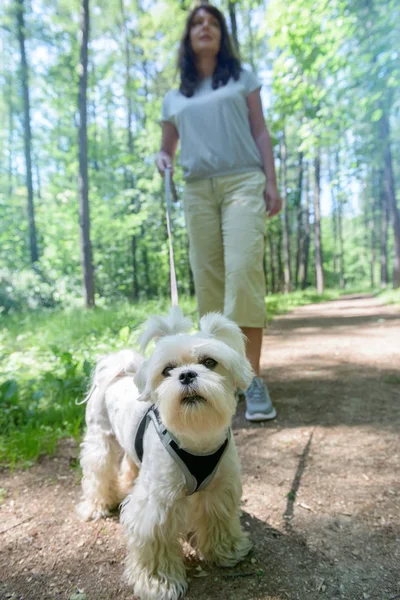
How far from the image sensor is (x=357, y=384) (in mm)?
3916

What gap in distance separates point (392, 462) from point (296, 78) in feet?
25.5

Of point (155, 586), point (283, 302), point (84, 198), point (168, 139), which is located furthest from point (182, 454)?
point (283, 302)

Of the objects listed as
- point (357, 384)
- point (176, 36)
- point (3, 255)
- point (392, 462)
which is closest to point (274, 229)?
point (176, 36)

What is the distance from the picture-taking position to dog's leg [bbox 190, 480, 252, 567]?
1774mm

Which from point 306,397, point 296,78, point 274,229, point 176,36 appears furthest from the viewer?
point 274,229

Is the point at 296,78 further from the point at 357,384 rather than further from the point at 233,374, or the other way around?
the point at 233,374

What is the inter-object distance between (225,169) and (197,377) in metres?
2.17

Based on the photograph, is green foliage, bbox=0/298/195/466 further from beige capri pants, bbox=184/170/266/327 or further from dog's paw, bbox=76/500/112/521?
beige capri pants, bbox=184/170/266/327

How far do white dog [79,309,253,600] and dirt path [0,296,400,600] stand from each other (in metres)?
0.13

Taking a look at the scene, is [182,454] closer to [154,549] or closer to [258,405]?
[154,549]

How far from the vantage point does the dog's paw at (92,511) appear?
2186 mm

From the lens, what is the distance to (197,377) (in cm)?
149

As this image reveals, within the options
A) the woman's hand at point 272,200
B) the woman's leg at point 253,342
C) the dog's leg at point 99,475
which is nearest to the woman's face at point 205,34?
the woman's hand at point 272,200

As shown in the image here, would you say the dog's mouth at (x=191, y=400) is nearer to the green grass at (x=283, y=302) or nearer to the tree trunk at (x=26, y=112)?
the green grass at (x=283, y=302)
